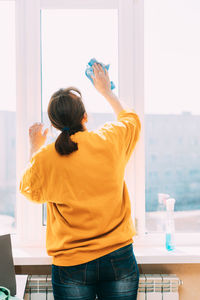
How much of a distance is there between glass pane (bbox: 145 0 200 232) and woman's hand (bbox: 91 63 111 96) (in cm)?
40

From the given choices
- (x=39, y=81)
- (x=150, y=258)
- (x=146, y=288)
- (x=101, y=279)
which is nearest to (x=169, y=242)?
(x=150, y=258)

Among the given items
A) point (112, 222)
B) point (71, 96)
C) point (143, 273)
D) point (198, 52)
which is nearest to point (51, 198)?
point (112, 222)

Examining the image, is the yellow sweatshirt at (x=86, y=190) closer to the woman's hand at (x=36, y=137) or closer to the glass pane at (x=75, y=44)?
the woman's hand at (x=36, y=137)

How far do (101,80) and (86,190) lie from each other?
519 mm

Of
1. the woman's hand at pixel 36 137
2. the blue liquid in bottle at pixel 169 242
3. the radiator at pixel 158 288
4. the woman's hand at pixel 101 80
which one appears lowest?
the radiator at pixel 158 288

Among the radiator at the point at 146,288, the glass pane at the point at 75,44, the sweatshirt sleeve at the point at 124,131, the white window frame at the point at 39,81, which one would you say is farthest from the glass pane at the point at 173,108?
the sweatshirt sleeve at the point at 124,131

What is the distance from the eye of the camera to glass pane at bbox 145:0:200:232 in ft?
5.79

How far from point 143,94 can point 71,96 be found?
621 mm

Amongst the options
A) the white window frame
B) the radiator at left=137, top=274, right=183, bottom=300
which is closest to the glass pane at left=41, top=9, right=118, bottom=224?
the white window frame

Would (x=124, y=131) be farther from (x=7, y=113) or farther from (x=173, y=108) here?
(x=7, y=113)

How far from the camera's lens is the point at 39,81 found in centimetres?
171

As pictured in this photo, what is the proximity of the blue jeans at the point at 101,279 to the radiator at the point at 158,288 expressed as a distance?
26 cm

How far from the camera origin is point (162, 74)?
178 cm

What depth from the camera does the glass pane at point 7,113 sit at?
1.74 m
